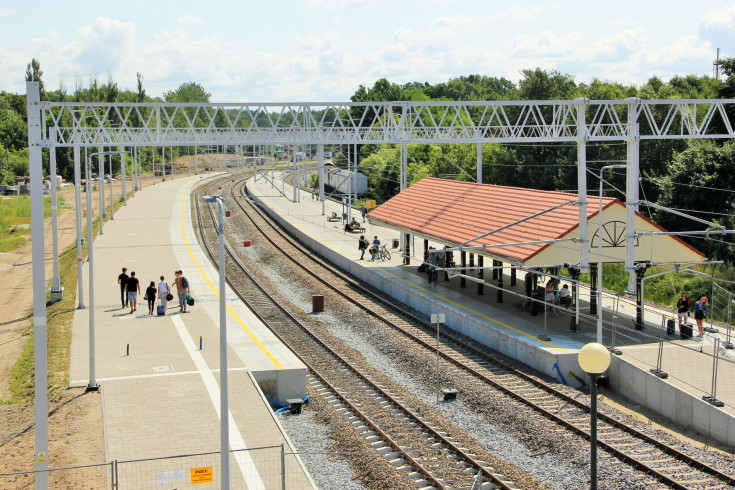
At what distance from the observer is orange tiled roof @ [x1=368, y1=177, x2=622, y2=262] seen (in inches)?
1019

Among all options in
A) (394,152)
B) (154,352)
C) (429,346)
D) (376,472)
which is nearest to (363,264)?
(429,346)

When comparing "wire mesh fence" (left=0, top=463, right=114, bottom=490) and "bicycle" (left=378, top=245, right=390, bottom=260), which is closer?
"wire mesh fence" (left=0, top=463, right=114, bottom=490)

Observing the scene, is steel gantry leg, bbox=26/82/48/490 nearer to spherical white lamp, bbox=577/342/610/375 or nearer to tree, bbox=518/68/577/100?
spherical white lamp, bbox=577/342/610/375

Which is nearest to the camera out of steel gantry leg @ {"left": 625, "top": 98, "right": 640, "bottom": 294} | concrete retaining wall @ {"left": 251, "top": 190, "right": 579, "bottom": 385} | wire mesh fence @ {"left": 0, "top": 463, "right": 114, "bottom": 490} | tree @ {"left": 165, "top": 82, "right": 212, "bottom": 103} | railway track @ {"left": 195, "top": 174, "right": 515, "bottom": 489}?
wire mesh fence @ {"left": 0, "top": 463, "right": 114, "bottom": 490}

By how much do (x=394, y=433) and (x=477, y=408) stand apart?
9.55 ft

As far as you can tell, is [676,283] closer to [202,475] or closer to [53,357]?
[53,357]

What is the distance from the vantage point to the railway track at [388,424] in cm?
1532

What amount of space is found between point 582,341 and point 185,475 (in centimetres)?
1379

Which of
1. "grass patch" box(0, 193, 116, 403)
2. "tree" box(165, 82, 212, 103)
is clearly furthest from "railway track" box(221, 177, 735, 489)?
"tree" box(165, 82, 212, 103)

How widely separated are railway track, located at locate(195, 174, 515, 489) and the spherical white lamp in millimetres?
4622

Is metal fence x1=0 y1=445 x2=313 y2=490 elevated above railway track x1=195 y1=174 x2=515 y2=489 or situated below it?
above

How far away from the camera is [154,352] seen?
2278cm

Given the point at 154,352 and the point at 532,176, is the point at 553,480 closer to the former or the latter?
the point at 154,352

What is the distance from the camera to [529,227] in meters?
26.8
